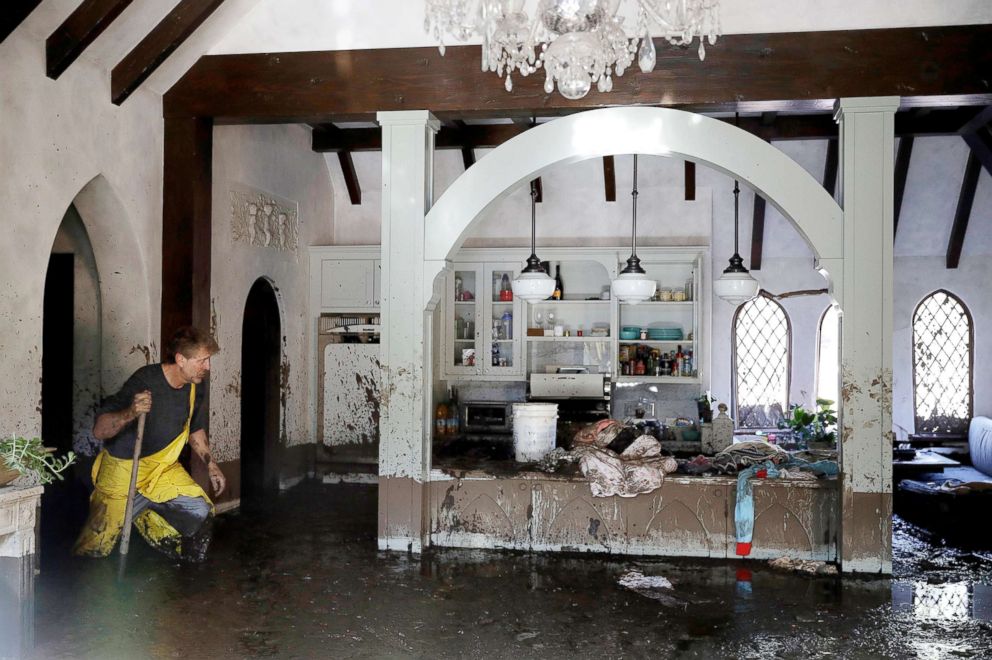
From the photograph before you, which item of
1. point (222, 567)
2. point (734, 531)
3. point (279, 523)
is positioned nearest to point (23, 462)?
point (222, 567)

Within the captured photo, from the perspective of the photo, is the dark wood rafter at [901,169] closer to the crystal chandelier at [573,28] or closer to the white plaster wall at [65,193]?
the crystal chandelier at [573,28]

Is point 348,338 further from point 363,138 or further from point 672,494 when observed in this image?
point 672,494

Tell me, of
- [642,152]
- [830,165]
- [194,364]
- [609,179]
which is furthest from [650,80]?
[830,165]

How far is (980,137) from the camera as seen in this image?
28.1 ft

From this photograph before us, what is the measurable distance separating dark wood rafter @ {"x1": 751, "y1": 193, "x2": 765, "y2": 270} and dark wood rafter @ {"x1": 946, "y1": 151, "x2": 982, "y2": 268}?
219 cm

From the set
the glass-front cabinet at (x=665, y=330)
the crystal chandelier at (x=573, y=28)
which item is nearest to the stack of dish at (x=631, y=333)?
the glass-front cabinet at (x=665, y=330)

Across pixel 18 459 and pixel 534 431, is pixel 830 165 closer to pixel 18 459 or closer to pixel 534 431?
pixel 534 431

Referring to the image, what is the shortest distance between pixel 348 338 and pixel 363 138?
2269 mm

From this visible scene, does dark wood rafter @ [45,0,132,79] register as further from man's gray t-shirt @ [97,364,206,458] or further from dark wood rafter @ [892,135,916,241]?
dark wood rafter @ [892,135,916,241]

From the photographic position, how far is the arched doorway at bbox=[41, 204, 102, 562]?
7129 mm

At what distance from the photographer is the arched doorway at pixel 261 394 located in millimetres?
8789

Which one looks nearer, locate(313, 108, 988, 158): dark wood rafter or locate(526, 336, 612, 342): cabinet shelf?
locate(313, 108, 988, 158): dark wood rafter

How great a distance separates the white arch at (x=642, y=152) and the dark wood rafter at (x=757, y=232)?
12.3 feet

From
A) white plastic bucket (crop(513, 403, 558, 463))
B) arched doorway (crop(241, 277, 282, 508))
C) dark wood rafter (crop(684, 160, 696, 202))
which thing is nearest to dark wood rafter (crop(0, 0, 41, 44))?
arched doorway (crop(241, 277, 282, 508))
